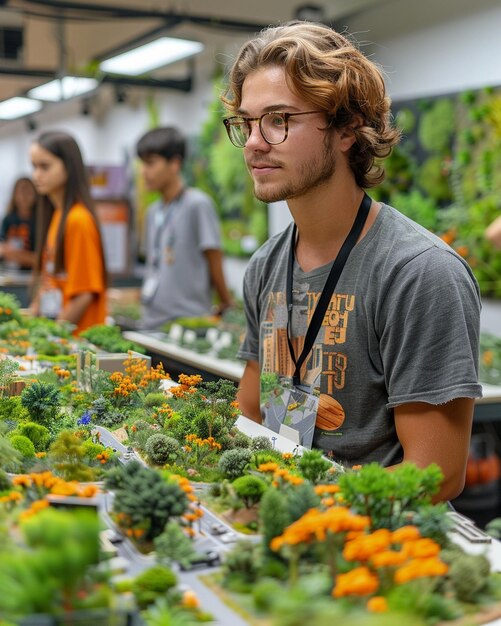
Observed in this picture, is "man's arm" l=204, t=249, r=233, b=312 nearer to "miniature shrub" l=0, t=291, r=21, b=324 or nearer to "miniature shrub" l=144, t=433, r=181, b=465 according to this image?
"miniature shrub" l=0, t=291, r=21, b=324

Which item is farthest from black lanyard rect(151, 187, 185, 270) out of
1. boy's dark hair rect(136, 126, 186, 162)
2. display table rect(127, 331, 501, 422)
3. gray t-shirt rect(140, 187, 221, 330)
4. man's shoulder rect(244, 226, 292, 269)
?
man's shoulder rect(244, 226, 292, 269)

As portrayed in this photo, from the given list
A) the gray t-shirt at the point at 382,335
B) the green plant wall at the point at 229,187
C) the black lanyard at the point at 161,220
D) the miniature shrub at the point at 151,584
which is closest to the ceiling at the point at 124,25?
the green plant wall at the point at 229,187

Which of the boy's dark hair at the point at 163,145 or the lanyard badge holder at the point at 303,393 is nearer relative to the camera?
A: the lanyard badge holder at the point at 303,393

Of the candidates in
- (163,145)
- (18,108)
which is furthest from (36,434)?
(18,108)

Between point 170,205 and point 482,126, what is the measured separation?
235cm

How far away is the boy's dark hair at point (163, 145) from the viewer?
18.8ft

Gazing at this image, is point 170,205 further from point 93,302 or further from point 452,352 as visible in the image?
point 452,352

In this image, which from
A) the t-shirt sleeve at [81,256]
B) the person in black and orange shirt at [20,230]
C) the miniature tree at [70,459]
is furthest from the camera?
the person in black and orange shirt at [20,230]

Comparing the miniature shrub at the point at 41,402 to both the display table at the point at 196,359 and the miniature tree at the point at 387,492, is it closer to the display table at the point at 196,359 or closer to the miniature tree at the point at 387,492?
the miniature tree at the point at 387,492

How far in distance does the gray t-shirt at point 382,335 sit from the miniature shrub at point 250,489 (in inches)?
25.4

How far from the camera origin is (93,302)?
488 centimetres

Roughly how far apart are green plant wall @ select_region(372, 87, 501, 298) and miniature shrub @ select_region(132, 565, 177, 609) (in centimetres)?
480

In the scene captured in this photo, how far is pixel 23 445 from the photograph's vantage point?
74.4 inches

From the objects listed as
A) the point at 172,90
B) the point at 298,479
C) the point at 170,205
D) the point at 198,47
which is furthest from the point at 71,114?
the point at 298,479
